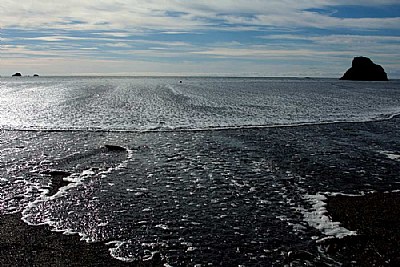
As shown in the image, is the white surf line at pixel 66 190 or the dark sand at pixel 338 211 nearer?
the dark sand at pixel 338 211

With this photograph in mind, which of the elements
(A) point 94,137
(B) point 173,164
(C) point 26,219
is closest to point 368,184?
(B) point 173,164

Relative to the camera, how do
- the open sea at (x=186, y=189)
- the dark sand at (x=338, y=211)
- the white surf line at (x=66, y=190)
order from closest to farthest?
1. the dark sand at (x=338, y=211)
2. the open sea at (x=186, y=189)
3. the white surf line at (x=66, y=190)

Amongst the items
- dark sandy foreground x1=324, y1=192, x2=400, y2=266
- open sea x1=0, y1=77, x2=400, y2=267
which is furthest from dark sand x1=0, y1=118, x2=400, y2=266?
open sea x1=0, y1=77, x2=400, y2=267

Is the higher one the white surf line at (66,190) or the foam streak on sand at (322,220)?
the foam streak on sand at (322,220)

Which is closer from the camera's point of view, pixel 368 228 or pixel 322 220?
pixel 368 228

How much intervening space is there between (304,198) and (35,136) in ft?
53.7

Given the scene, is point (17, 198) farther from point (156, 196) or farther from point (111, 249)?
point (111, 249)

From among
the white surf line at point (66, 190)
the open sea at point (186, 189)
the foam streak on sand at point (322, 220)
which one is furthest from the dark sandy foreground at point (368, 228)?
the white surf line at point (66, 190)

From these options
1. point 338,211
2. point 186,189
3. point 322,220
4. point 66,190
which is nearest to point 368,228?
point 322,220

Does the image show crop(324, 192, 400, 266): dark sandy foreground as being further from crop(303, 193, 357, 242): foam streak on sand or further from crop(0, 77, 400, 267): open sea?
crop(0, 77, 400, 267): open sea

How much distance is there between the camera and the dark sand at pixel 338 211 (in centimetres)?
751

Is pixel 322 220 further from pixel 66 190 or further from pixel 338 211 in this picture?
pixel 66 190

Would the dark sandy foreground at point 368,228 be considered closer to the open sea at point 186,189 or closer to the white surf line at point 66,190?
the open sea at point 186,189

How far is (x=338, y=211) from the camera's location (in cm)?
1029
